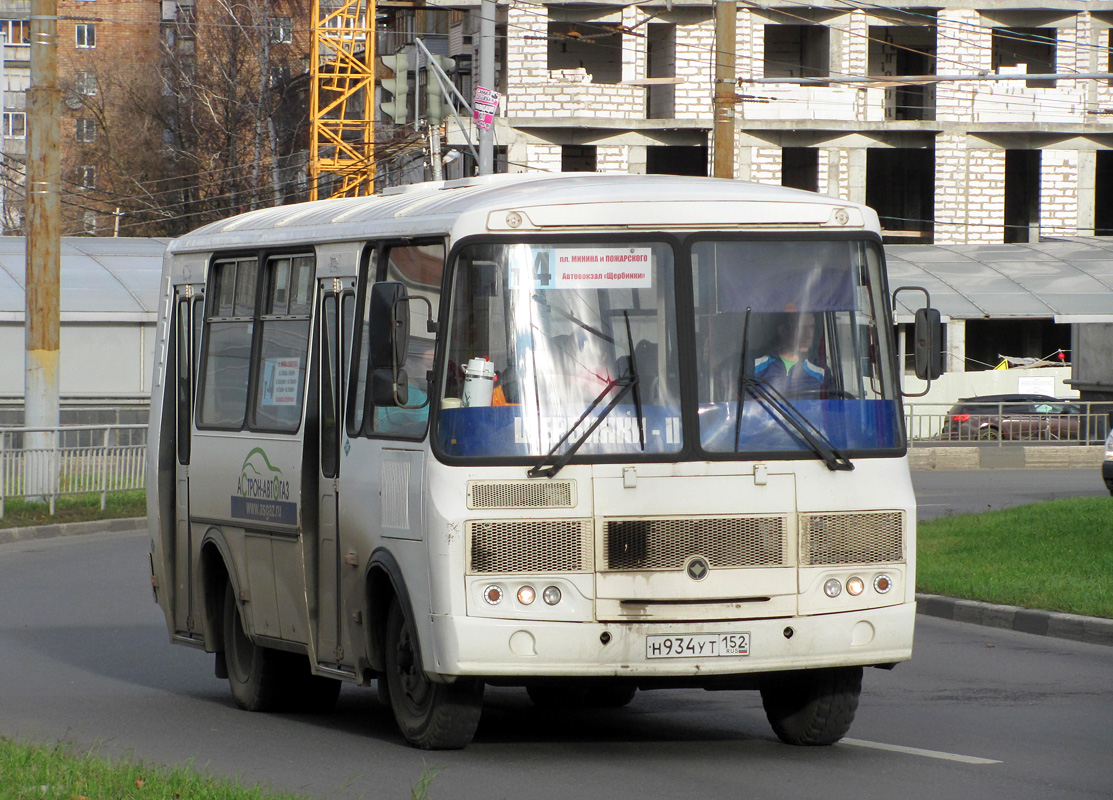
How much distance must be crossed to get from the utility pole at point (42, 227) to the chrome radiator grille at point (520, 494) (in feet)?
53.3

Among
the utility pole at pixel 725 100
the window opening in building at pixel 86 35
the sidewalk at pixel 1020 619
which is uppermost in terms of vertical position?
the window opening in building at pixel 86 35

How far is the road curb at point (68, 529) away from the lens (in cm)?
2192

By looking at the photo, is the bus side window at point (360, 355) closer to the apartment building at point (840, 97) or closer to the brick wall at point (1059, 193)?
the apartment building at point (840, 97)

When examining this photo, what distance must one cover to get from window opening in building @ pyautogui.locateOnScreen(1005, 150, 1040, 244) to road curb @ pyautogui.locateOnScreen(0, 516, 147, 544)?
46.3 metres

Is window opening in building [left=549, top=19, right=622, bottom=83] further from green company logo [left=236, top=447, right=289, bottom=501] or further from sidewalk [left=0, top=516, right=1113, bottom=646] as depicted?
green company logo [left=236, top=447, right=289, bottom=501]

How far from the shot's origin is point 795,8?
2375 inches

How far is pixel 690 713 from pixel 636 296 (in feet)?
8.91

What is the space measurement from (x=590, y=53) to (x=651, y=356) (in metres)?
55.3

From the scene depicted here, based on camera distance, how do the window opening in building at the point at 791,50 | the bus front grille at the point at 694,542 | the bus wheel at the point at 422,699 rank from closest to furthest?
the bus front grille at the point at 694,542 < the bus wheel at the point at 422,699 < the window opening in building at the point at 791,50

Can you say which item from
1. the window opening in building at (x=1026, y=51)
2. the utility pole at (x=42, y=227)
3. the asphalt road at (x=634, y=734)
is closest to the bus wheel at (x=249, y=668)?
the asphalt road at (x=634, y=734)

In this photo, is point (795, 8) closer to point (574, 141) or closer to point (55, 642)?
point (574, 141)

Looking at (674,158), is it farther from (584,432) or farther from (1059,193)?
(584,432)

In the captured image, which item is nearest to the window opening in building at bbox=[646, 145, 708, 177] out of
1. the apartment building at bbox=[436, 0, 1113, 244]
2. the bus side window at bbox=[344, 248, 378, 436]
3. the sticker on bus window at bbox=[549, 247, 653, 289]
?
the apartment building at bbox=[436, 0, 1113, 244]

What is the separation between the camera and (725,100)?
23688mm
